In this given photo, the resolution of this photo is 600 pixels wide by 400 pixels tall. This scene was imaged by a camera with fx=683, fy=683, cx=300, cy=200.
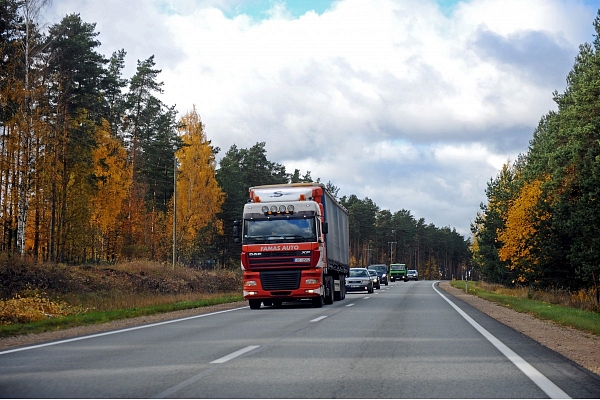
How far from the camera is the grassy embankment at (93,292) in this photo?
16891mm

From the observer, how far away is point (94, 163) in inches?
1940

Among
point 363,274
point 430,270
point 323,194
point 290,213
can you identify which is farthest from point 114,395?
point 430,270

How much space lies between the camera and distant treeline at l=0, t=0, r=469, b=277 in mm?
33562

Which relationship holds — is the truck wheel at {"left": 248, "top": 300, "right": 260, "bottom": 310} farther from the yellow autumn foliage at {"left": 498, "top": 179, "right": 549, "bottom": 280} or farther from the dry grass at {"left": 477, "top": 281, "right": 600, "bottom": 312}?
the yellow autumn foliage at {"left": 498, "top": 179, "right": 549, "bottom": 280}

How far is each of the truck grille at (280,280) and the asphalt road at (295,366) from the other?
7.86m

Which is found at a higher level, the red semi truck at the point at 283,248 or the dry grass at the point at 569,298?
the red semi truck at the point at 283,248

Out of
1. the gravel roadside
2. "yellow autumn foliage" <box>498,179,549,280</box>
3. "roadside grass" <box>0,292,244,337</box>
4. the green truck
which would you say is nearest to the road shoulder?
the gravel roadside

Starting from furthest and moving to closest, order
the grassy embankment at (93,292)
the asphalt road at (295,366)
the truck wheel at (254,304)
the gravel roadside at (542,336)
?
the truck wheel at (254,304) → the grassy embankment at (93,292) → the gravel roadside at (542,336) → the asphalt road at (295,366)

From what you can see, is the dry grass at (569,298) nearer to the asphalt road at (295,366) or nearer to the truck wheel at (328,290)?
the truck wheel at (328,290)

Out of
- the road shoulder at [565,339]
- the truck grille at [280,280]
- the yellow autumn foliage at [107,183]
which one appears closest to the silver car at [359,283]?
the truck grille at [280,280]

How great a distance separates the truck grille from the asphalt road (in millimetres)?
7860

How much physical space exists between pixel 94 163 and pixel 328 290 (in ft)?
96.6

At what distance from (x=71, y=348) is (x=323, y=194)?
14.5 m

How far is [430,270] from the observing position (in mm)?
182000
